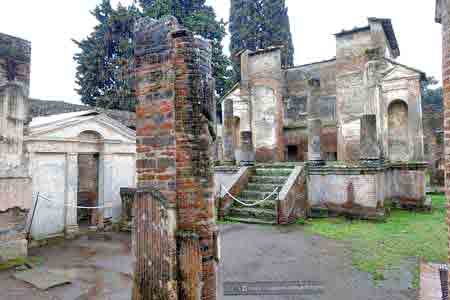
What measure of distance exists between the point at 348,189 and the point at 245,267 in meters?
6.34

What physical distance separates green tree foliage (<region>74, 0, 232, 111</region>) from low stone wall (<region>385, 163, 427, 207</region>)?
15.5 meters

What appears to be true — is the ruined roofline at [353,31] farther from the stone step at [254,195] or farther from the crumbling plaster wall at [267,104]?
the stone step at [254,195]

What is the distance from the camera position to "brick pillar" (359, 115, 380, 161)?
36.3 feet

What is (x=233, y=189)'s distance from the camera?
457 inches

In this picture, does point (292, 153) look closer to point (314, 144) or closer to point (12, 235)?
point (314, 144)

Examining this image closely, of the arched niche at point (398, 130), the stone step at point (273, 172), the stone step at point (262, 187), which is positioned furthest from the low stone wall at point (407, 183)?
the stone step at point (262, 187)

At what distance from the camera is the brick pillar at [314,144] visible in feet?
40.2

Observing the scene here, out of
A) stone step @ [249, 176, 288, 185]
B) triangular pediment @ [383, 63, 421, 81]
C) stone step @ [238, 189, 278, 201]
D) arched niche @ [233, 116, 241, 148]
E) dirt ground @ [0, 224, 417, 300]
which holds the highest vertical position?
triangular pediment @ [383, 63, 421, 81]

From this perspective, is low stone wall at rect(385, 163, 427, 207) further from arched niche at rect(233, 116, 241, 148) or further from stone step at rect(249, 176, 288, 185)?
arched niche at rect(233, 116, 241, 148)

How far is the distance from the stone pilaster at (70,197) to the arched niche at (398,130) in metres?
14.0

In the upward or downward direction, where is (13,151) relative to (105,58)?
downward

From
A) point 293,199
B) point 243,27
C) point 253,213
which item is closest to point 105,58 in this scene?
point 243,27

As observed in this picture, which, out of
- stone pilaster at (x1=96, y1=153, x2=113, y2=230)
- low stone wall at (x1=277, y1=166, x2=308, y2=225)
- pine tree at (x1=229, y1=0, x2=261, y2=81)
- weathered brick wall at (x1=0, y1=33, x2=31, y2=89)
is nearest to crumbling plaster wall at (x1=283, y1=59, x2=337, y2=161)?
pine tree at (x1=229, y1=0, x2=261, y2=81)

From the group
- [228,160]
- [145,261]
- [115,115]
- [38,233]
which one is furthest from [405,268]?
[115,115]
